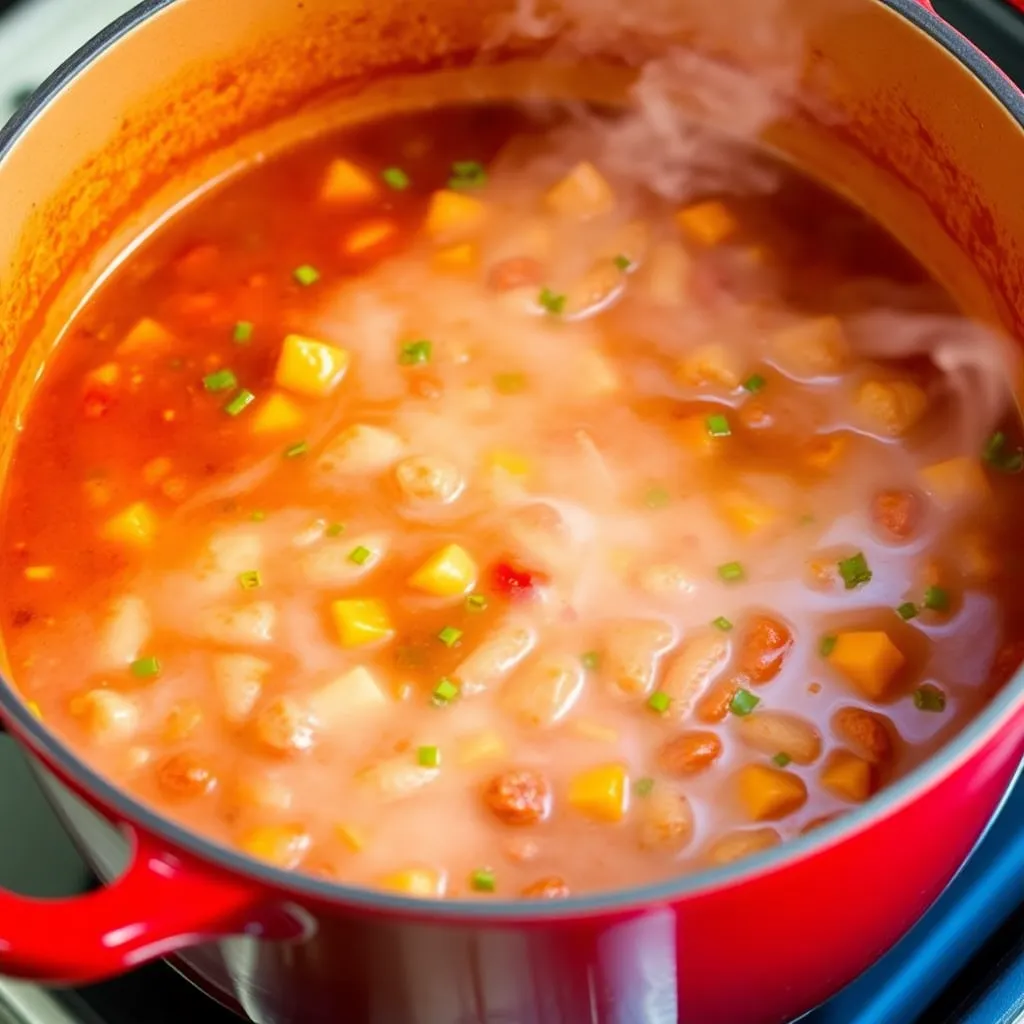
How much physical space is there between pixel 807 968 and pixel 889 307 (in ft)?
3.10

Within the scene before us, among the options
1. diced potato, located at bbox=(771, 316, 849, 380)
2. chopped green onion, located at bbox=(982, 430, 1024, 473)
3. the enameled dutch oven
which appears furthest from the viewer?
diced potato, located at bbox=(771, 316, 849, 380)

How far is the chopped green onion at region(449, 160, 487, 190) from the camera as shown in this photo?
195 cm

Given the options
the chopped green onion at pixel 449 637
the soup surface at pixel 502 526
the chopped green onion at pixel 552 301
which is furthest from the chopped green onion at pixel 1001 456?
the chopped green onion at pixel 449 637

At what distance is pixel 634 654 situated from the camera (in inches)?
57.1

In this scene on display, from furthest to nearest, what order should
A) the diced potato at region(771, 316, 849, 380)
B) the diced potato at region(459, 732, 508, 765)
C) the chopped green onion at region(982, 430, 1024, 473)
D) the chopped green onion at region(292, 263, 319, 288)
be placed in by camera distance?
1. the chopped green onion at region(292, 263, 319, 288)
2. the diced potato at region(771, 316, 849, 380)
3. the chopped green onion at region(982, 430, 1024, 473)
4. the diced potato at region(459, 732, 508, 765)

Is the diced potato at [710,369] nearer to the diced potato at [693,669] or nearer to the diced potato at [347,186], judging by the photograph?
the diced potato at [693,669]

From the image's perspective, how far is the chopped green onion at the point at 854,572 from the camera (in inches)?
59.7

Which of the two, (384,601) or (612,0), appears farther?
(612,0)

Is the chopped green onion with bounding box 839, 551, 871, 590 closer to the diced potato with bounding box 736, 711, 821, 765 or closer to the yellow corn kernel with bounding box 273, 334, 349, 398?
the diced potato with bounding box 736, 711, 821, 765

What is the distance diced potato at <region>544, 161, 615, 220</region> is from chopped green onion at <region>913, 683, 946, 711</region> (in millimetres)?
809

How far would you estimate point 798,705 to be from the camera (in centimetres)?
142

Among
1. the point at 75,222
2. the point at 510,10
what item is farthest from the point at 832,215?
the point at 75,222

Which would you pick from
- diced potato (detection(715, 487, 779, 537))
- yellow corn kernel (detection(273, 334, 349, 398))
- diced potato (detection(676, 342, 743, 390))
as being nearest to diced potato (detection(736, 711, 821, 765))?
diced potato (detection(715, 487, 779, 537))

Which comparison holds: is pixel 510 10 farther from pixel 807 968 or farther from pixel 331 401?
pixel 807 968
